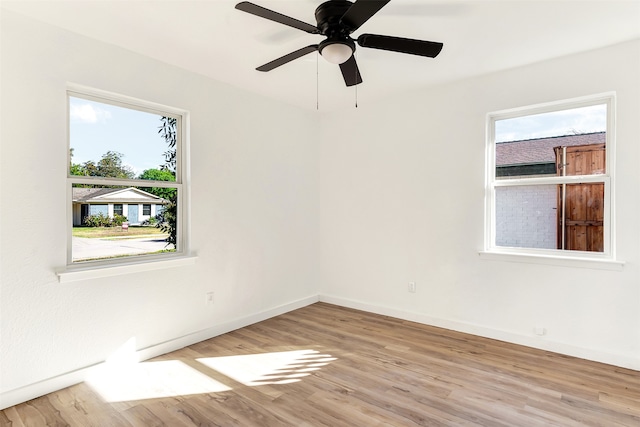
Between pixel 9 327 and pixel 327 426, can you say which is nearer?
pixel 327 426

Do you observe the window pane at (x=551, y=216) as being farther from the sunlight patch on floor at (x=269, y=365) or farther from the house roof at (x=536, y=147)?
the sunlight patch on floor at (x=269, y=365)

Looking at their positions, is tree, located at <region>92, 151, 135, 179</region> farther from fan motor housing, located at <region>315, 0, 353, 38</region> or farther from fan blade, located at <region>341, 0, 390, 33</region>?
fan blade, located at <region>341, 0, 390, 33</region>

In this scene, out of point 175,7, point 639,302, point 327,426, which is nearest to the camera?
point 327,426

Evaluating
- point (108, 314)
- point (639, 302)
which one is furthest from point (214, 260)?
point (639, 302)

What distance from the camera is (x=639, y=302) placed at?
2664 millimetres

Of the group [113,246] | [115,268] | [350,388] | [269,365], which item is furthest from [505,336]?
[113,246]

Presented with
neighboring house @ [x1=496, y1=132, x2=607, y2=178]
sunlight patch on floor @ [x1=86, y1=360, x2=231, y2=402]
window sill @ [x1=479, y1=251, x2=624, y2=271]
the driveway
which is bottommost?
sunlight patch on floor @ [x1=86, y1=360, x2=231, y2=402]

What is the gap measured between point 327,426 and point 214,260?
198 cm

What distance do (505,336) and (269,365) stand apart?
2.23m

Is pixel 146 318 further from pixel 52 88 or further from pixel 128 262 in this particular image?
pixel 52 88

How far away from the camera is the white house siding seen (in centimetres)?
316

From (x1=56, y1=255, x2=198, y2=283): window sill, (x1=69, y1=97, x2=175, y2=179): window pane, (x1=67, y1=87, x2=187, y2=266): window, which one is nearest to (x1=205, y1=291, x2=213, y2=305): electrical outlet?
(x1=56, y1=255, x2=198, y2=283): window sill

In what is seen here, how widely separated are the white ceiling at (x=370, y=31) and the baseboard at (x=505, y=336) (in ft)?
8.19

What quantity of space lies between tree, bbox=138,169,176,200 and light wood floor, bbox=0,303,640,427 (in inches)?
56.7
